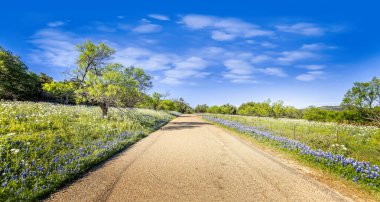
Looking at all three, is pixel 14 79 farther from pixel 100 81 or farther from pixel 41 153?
pixel 41 153

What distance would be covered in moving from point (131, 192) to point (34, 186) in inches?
100

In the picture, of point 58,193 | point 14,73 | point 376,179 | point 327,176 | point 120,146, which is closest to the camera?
point 58,193

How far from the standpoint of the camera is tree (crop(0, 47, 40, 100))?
32.4 meters

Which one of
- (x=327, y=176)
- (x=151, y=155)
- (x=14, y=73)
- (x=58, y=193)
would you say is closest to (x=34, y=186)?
(x=58, y=193)

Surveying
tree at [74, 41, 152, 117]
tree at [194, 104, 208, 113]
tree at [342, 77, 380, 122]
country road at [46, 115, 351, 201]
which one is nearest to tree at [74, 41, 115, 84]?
tree at [74, 41, 152, 117]

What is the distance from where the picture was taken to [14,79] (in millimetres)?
34625

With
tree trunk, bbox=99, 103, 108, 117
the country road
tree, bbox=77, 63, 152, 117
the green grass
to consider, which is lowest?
the country road

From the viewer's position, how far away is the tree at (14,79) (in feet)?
106

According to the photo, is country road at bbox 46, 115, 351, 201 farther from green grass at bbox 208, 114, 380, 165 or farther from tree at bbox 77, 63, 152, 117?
tree at bbox 77, 63, 152, 117

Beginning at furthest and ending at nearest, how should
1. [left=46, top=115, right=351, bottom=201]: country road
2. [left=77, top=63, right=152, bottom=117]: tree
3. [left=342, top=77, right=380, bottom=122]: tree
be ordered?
[left=342, top=77, right=380, bottom=122]: tree, [left=77, top=63, right=152, bottom=117]: tree, [left=46, top=115, right=351, bottom=201]: country road

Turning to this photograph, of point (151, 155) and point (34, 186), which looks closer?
point (34, 186)

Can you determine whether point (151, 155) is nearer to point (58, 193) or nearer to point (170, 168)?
point (170, 168)

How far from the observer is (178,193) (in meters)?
5.22

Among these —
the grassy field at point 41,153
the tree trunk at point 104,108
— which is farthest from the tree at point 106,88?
the grassy field at point 41,153
